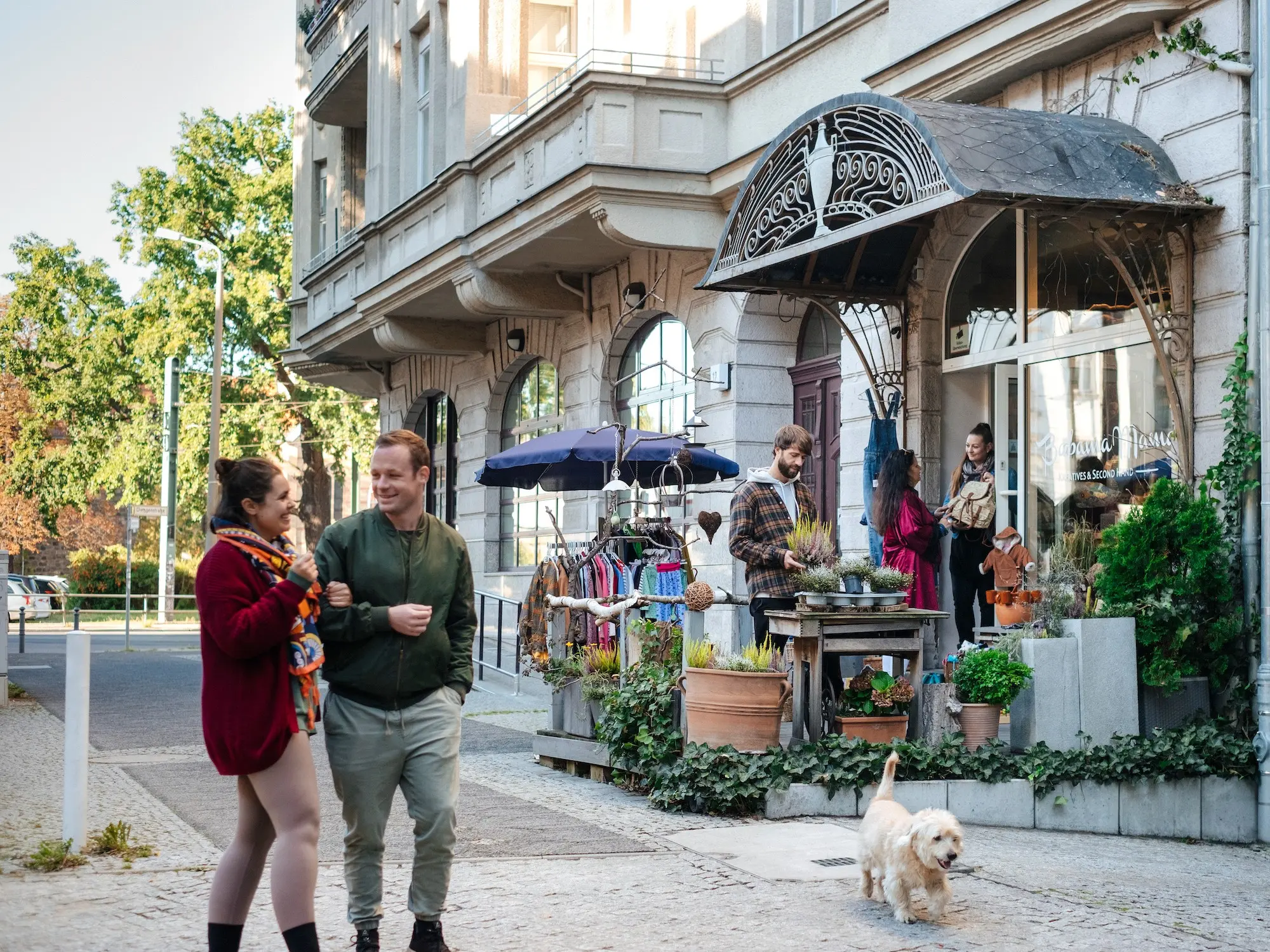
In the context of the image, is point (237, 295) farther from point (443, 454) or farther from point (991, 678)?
point (991, 678)

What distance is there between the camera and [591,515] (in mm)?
19438

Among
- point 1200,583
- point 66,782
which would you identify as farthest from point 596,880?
point 1200,583

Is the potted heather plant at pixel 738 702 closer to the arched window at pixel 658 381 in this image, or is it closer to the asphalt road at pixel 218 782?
the asphalt road at pixel 218 782

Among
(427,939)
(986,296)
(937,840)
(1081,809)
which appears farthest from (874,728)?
(986,296)

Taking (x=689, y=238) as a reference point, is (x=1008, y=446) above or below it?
below

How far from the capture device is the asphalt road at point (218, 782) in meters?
7.66

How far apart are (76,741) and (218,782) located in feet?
8.88

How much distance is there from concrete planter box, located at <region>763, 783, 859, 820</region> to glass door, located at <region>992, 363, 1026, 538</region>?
4007 mm

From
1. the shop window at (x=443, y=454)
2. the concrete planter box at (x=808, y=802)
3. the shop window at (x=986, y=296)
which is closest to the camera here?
the concrete planter box at (x=808, y=802)

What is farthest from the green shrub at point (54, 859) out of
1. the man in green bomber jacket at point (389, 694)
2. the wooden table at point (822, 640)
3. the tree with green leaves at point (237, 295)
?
the tree with green leaves at point (237, 295)

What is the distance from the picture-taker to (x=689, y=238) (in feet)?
51.2

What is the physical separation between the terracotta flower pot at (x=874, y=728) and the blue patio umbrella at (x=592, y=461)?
4.46 metres

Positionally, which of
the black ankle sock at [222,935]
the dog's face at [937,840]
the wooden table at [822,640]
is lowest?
the black ankle sock at [222,935]

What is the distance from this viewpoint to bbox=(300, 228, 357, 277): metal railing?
76.9 ft
